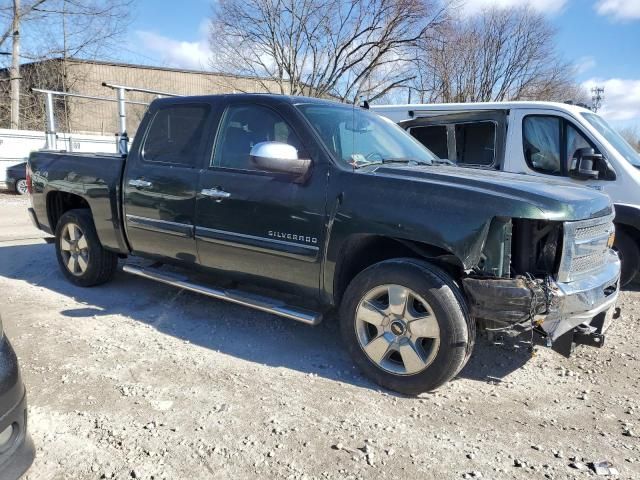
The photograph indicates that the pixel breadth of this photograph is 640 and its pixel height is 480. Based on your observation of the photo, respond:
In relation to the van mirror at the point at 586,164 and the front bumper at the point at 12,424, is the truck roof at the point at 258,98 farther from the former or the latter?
the van mirror at the point at 586,164

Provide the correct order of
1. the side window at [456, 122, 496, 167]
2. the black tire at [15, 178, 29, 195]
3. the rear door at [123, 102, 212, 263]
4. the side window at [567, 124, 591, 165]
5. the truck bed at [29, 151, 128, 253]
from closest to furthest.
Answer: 1. the rear door at [123, 102, 212, 263]
2. the truck bed at [29, 151, 128, 253]
3. the side window at [567, 124, 591, 165]
4. the side window at [456, 122, 496, 167]
5. the black tire at [15, 178, 29, 195]

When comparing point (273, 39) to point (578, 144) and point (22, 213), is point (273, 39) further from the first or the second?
point (578, 144)

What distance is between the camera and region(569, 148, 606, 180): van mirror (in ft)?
17.9

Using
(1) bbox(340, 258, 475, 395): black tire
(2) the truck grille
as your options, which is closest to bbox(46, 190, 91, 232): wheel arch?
(1) bbox(340, 258, 475, 395): black tire

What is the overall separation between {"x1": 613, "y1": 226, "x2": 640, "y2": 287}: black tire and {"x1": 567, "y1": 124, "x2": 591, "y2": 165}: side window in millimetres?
973

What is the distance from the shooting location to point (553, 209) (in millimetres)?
2895

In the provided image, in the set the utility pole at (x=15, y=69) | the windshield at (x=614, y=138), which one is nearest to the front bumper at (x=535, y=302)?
the windshield at (x=614, y=138)

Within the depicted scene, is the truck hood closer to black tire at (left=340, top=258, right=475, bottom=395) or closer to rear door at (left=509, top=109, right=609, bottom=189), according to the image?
black tire at (left=340, top=258, right=475, bottom=395)

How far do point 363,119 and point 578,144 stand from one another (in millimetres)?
2987

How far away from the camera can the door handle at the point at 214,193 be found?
3957 mm

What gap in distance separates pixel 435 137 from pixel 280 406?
5046 millimetres

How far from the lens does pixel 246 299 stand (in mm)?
3910

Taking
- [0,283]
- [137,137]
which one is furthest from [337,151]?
[0,283]

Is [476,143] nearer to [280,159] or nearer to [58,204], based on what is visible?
[280,159]
